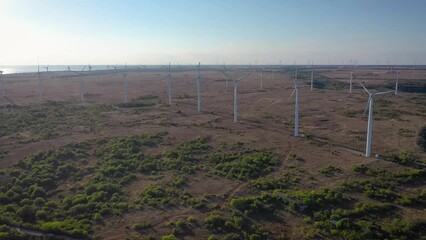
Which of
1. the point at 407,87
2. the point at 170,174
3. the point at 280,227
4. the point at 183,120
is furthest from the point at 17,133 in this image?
the point at 407,87

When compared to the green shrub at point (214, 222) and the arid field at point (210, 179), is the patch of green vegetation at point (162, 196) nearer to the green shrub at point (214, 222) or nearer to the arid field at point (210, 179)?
the arid field at point (210, 179)

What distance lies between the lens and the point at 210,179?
37.3 meters

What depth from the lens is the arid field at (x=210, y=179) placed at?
26516 mm

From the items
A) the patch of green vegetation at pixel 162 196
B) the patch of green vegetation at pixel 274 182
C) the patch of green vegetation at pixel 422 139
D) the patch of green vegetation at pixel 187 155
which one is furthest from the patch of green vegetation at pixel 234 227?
the patch of green vegetation at pixel 422 139

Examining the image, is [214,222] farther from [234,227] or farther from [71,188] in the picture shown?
[71,188]

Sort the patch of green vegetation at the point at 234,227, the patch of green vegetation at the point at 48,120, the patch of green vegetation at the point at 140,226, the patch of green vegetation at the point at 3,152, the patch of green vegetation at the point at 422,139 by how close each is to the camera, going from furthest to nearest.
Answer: the patch of green vegetation at the point at 48,120 → the patch of green vegetation at the point at 422,139 → the patch of green vegetation at the point at 3,152 → the patch of green vegetation at the point at 140,226 → the patch of green vegetation at the point at 234,227

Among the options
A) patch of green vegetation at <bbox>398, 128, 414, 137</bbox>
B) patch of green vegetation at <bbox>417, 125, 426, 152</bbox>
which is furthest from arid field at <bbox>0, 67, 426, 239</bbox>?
patch of green vegetation at <bbox>417, 125, 426, 152</bbox>

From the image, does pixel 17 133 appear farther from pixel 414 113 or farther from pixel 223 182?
pixel 414 113

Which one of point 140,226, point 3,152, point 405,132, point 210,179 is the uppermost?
point 405,132

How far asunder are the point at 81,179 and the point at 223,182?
1431cm

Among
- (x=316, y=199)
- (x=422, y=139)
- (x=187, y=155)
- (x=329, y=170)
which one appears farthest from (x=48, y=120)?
(x=422, y=139)

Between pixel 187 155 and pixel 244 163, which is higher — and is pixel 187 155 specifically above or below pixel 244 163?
below

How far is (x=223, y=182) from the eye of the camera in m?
36.3

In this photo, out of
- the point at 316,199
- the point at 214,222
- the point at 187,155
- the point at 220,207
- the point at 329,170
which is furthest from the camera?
the point at 187,155
